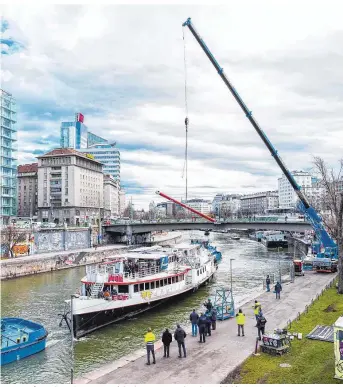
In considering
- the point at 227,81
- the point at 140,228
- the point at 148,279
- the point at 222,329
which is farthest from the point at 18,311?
the point at 140,228

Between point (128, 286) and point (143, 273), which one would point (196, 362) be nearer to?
point (128, 286)

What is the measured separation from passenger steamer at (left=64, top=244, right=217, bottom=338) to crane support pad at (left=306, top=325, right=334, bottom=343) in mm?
16079

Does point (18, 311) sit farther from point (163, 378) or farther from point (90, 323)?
point (163, 378)

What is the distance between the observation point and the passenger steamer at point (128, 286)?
30.9m

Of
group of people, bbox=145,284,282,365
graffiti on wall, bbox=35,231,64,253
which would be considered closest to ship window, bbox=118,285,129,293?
group of people, bbox=145,284,282,365

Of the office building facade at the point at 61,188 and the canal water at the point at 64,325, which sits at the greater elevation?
the office building facade at the point at 61,188

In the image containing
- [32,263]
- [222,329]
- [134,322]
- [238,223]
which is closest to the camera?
[222,329]

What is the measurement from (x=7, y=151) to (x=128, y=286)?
3164 inches

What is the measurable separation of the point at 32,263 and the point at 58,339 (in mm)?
36006

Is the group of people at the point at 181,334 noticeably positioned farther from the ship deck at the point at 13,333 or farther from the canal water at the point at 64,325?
the ship deck at the point at 13,333

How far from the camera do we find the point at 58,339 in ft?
95.1

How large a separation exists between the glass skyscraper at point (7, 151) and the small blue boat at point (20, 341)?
7926cm

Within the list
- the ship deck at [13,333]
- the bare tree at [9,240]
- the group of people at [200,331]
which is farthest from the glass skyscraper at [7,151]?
the group of people at [200,331]

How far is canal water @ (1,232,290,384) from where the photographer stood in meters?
23.5
